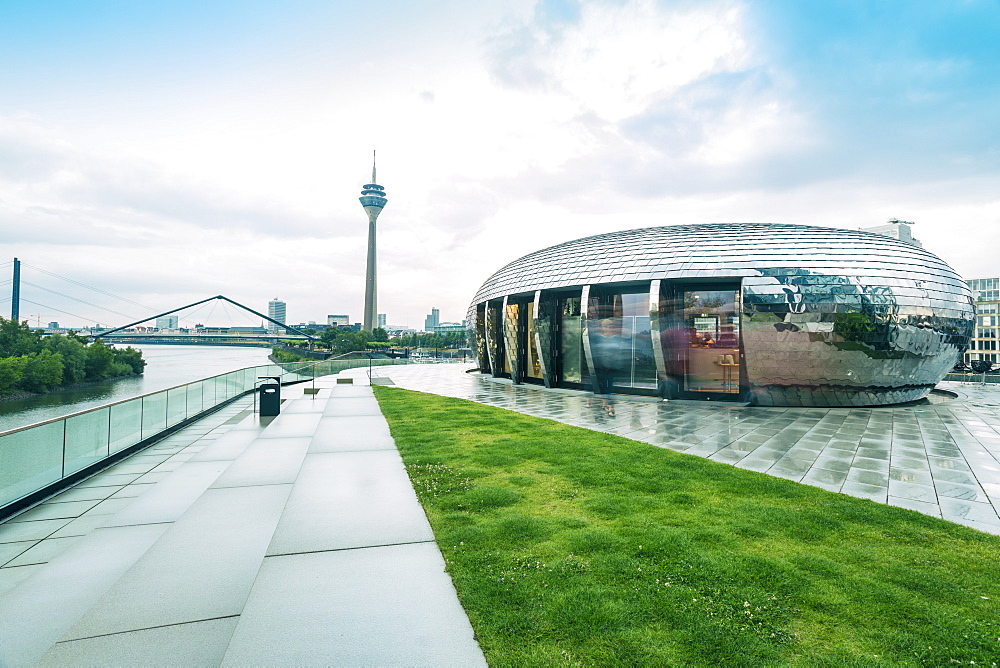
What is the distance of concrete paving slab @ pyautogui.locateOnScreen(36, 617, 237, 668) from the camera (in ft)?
9.96

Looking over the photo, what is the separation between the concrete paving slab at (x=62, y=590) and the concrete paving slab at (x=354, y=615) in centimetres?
158

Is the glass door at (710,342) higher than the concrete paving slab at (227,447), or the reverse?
the glass door at (710,342)

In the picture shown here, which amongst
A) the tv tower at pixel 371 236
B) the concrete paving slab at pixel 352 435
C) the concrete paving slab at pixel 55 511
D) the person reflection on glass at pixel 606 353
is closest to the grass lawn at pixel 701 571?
the concrete paving slab at pixel 352 435

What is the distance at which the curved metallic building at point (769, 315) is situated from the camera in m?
16.7

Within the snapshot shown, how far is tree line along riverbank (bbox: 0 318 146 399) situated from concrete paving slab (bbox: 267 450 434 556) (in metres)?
57.5

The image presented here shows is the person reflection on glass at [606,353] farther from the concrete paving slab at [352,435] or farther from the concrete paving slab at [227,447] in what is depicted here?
the concrete paving slab at [227,447]

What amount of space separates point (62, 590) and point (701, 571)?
20.5ft

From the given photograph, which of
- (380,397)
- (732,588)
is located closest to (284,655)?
(732,588)

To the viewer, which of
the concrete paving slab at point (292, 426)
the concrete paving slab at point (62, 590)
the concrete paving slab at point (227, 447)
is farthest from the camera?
the concrete paving slab at point (292, 426)

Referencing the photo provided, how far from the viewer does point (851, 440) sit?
11.2 meters

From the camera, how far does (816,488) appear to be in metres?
7.21

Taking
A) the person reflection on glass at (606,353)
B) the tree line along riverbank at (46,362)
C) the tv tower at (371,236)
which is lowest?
the tree line along riverbank at (46,362)

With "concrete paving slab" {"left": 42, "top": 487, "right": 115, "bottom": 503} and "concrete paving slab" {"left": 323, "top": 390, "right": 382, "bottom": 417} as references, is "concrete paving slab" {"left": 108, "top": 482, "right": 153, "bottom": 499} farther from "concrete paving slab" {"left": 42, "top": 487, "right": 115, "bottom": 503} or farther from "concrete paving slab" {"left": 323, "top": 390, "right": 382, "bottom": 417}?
"concrete paving slab" {"left": 323, "top": 390, "right": 382, "bottom": 417}

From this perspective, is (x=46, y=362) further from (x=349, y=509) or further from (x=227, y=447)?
(x=349, y=509)
